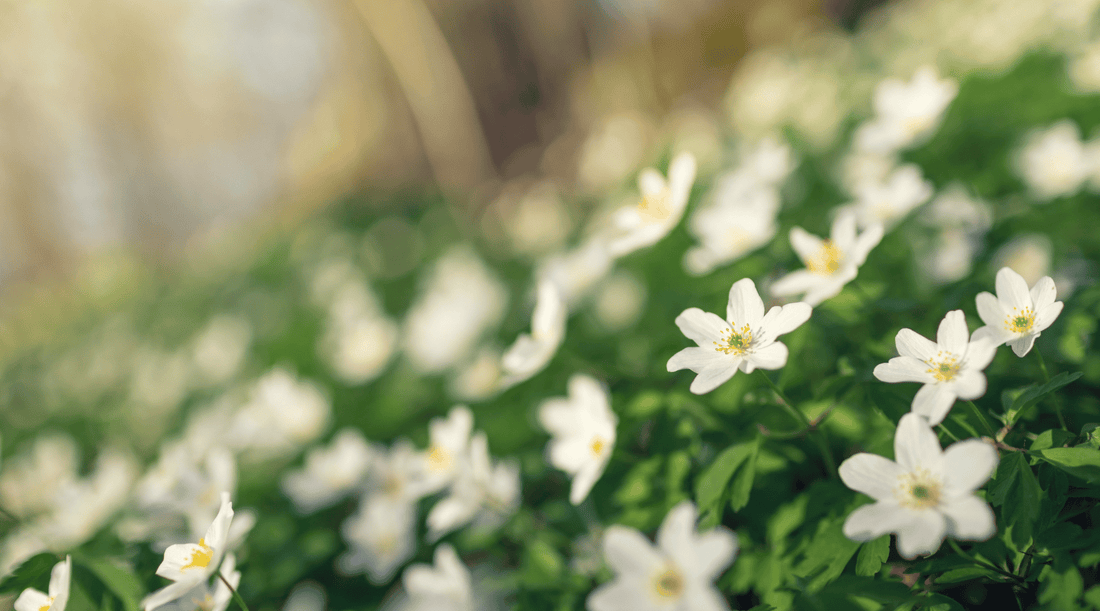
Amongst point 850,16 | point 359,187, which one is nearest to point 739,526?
point 359,187

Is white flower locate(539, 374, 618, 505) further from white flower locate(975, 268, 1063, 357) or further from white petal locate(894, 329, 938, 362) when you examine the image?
white flower locate(975, 268, 1063, 357)

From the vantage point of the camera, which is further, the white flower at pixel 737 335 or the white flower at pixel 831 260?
the white flower at pixel 831 260

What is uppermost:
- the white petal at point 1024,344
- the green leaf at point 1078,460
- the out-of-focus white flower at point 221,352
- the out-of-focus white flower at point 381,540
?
the white petal at point 1024,344

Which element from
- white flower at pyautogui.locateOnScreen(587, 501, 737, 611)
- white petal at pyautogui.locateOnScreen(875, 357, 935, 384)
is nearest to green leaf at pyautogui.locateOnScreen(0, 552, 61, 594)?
white flower at pyautogui.locateOnScreen(587, 501, 737, 611)

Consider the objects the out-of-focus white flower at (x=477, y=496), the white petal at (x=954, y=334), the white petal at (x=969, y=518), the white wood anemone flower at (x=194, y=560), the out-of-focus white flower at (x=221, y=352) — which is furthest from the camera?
the out-of-focus white flower at (x=221, y=352)

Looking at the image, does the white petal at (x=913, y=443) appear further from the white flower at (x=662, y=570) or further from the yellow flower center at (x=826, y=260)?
the yellow flower center at (x=826, y=260)

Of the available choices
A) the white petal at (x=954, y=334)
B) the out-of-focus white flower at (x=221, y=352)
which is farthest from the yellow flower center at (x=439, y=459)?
the out-of-focus white flower at (x=221, y=352)

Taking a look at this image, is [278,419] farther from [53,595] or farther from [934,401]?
[934,401]
